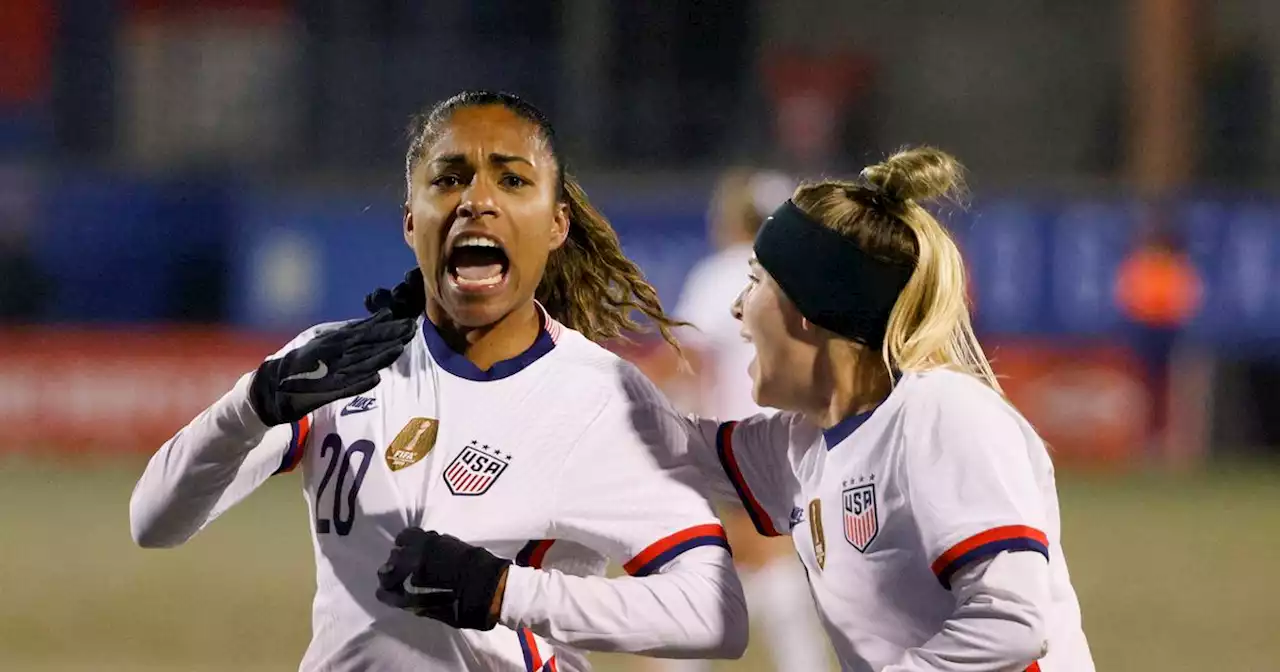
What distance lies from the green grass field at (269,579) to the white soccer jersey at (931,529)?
3945 millimetres

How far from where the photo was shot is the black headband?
9.30ft

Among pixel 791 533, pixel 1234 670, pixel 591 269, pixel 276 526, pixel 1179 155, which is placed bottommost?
pixel 276 526

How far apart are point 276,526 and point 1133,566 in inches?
189

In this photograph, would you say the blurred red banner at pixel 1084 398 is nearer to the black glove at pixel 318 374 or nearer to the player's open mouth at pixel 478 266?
the player's open mouth at pixel 478 266

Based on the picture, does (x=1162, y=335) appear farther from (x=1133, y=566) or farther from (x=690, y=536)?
(x=690, y=536)

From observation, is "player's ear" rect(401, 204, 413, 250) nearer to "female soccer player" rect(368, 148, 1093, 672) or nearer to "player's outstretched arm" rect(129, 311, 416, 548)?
"player's outstretched arm" rect(129, 311, 416, 548)

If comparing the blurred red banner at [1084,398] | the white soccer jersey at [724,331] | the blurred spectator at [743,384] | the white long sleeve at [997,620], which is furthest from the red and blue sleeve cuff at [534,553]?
the blurred red banner at [1084,398]

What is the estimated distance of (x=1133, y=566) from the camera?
893 centimetres

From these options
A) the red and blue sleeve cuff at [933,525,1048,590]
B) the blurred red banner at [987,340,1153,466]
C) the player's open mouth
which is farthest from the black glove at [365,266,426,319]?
the blurred red banner at [987,340,1153,466]

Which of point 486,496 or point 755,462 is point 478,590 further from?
point 755,462

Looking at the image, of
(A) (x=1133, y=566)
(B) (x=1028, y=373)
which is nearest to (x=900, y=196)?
(A) (x=1133, y=566)

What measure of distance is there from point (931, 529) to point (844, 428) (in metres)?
0.30

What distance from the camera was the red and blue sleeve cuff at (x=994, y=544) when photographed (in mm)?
2516

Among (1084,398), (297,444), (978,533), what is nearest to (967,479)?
(978,533)
